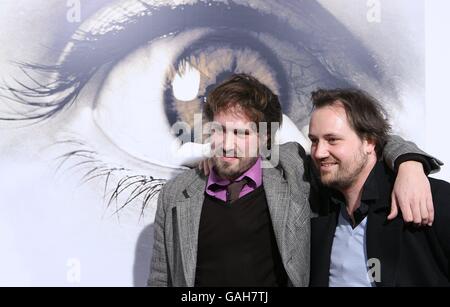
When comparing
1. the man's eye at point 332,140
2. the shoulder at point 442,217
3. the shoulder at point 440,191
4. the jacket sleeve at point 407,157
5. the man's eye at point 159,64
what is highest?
the man's eye at point 159,64

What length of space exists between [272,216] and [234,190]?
7.8 inches

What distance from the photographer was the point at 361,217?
182cm

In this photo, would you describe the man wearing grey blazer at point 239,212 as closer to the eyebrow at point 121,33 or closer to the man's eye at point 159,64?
the man's eye at point 159,64

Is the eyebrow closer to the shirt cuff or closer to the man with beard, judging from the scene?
the man with beard

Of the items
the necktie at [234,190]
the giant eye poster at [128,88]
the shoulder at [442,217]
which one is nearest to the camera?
the shoulder at [442,217]

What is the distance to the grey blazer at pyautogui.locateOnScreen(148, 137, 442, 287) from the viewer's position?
1.89m

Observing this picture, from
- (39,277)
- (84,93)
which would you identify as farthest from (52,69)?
(39,277)

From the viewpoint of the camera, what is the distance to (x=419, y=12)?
247cm

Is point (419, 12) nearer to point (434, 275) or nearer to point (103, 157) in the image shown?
point (434, 275)

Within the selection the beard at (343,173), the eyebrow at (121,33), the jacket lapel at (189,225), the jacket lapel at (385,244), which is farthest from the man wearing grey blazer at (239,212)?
the eyebrow at (121,33)

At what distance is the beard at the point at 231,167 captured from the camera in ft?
6.57

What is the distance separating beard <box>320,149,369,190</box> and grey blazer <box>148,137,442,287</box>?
0.12 meters

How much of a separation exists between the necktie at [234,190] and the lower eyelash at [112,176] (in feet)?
1.60

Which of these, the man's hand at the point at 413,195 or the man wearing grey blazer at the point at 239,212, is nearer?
the man's hand at the point at 413,195
